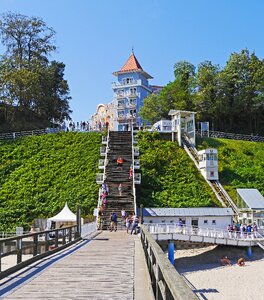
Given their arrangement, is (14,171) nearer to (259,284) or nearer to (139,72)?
(259,284)

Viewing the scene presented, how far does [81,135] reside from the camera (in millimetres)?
51500

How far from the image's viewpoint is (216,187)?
4138 cm

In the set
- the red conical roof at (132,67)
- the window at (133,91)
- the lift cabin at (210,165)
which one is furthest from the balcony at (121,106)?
the lift cabin at (210,165)

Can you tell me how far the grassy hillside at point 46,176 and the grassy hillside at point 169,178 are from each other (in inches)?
194

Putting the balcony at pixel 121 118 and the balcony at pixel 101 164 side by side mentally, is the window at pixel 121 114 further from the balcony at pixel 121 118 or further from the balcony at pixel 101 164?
the balcony at pixel 101 164

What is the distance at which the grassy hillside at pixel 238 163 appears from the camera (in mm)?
42344

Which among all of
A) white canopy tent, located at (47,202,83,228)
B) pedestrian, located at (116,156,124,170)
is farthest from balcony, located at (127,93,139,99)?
white canopy tent, located at (47,202,83,228)

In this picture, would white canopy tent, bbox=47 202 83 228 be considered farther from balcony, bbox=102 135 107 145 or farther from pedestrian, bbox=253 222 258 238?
balcony, bbox=102 135 107 145

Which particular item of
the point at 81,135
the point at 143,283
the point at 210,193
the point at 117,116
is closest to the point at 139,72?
the point at 117,116

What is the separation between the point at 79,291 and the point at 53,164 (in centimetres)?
3725

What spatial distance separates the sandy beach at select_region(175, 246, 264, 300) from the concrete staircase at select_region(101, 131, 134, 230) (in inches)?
211

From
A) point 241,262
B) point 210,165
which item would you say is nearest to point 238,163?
point 210,165

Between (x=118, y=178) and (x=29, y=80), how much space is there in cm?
2439

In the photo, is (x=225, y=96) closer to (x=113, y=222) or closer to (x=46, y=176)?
(x=46, y=176)
